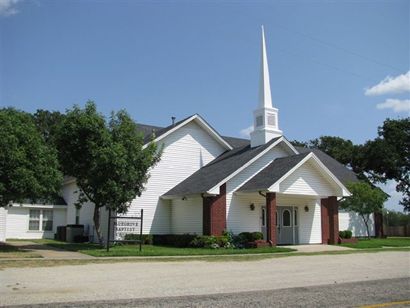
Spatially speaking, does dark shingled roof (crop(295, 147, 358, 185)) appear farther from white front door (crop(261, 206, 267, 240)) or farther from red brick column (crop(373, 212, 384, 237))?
white front door (crop(261, 206, 267, 240))

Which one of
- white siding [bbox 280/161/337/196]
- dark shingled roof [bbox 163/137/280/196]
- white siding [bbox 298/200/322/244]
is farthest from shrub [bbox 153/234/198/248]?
white siding [bbox 298/200/322/244]

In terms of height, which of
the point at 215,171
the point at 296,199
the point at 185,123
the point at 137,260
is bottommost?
the point at 137,260

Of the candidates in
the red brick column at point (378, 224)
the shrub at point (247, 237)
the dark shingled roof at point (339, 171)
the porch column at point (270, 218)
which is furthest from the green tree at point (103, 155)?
the red brick column at point (378, 224)

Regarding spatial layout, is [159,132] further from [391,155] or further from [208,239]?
[391,155]

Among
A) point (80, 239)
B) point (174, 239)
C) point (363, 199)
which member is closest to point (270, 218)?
point (174, 239)

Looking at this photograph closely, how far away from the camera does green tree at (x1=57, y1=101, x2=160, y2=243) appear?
22.7 metres

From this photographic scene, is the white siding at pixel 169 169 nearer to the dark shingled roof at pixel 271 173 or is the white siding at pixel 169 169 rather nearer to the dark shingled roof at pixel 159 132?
the dark shingled roof at pixel 159 132

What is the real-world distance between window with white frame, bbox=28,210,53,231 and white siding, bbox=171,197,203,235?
35.6 ft

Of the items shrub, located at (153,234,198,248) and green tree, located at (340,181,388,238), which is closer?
shrub, located at (153,234,198,248)

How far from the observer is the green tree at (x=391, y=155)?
49406 millimetres

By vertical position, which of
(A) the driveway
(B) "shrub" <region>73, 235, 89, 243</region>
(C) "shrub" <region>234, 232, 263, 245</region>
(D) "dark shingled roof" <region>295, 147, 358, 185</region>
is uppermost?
(D) "dark shingled roof" <region>295, 147, 358, 185</region>

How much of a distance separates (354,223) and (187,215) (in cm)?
1599

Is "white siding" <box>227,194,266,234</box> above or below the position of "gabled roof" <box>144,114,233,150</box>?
below

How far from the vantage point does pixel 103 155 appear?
22.2m
